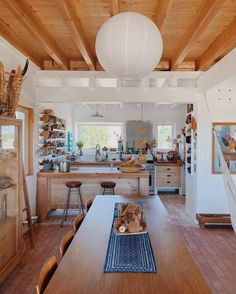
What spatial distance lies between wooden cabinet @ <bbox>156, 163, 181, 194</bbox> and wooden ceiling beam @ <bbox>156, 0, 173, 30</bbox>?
4581 millimetres

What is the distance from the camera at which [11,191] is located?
119 inches

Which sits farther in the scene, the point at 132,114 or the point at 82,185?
the point at 132,114

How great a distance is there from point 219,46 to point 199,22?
89cm

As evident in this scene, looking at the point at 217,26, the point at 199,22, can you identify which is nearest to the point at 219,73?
the point at 217,26

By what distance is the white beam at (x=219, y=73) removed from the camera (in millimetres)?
3413

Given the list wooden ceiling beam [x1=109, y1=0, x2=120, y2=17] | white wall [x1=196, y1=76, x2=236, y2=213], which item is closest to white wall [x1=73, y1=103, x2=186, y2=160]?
white wall [x1=196, y1=76, x2=236, y2=213]

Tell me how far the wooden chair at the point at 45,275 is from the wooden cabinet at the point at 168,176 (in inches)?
220

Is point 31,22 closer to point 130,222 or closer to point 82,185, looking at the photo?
point 130,222

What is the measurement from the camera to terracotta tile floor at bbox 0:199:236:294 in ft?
9.09

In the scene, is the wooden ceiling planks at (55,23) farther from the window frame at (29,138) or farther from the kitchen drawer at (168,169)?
the kitchen drawer at (168,169)

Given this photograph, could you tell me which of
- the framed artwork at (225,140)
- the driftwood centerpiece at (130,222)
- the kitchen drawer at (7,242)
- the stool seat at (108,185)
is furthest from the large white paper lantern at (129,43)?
the framed artwork at (225,140)

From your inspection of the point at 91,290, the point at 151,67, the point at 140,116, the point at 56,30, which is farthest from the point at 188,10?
the point at 140,116

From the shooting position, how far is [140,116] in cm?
789

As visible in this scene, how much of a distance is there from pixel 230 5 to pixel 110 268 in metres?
2.55
